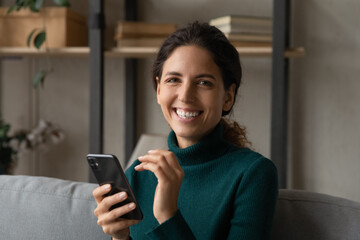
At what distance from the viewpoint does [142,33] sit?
6.15 feet

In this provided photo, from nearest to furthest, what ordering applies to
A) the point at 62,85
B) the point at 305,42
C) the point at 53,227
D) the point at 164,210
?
the point at 164,210 < the point at 53,227 < the point at 305,42 < the point at 62,85

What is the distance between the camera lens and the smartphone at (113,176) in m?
0.83

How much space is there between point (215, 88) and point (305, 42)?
1.24 m

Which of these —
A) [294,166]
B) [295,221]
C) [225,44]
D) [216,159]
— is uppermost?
[225,44]

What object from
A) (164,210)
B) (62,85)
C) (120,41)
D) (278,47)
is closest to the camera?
(164,210)

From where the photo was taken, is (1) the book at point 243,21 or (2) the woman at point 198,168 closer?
(2) the woman at point 198,168

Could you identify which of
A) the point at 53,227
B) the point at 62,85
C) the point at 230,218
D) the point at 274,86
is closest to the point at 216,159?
the point at 230,218

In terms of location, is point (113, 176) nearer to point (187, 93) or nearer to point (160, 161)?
point (160, 161)

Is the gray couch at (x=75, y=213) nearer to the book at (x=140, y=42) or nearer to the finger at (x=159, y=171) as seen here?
the finger at (x=159, y=171)

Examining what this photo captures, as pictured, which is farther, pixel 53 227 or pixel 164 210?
pixel 53 227

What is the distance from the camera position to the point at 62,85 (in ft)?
7.52

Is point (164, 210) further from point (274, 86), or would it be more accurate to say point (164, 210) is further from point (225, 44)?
point (274, 86)

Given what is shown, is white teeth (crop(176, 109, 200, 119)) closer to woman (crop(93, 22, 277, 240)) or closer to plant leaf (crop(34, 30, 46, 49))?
woman (crop(93, 22, 277, 240))

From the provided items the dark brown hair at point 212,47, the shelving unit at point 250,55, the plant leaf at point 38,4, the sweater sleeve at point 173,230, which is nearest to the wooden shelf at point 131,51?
the shelving unit at point 250,55
